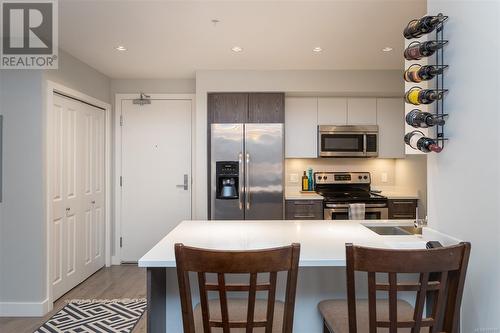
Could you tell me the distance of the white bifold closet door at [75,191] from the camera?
128 inches

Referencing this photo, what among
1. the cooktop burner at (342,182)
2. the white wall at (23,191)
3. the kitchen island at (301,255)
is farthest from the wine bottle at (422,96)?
the white wall at (23,191)

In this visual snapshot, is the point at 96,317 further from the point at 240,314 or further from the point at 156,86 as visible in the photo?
the point at 156,86

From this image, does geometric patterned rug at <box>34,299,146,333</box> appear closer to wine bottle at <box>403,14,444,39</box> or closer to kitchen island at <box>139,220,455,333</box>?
kitchen island at <box>139,220,455,333</box>

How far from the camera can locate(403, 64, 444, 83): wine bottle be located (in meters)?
1.57

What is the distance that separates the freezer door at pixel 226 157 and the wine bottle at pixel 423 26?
8.02 feet

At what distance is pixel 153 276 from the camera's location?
1563mm

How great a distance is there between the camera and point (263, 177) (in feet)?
12.9

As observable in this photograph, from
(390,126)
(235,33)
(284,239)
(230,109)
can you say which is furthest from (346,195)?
(284,239)

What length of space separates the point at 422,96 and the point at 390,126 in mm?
2832

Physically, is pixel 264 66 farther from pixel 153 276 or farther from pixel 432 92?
pixel 153 276

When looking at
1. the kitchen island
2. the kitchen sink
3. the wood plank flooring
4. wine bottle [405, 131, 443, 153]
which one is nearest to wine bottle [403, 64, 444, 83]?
wine bottle [405, 131, 443, 153]

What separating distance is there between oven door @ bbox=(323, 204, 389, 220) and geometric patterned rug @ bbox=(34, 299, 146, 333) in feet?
7.28

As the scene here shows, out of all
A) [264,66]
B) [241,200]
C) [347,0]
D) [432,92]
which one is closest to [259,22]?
[347,0]

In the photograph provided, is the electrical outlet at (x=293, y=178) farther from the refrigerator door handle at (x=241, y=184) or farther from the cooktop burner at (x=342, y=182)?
the refrigerator door handle at (x=241, y=184)
